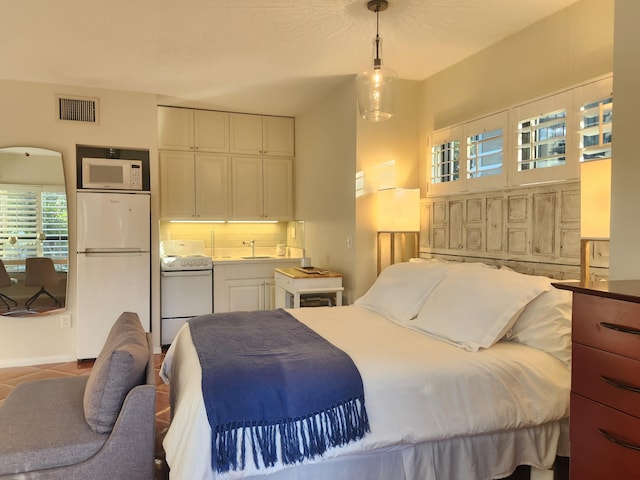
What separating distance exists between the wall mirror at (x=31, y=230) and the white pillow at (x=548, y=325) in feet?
12.7

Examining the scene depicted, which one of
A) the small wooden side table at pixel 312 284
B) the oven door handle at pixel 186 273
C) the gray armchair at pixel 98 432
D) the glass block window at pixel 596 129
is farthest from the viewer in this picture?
the oven door handle at pixel 186 273

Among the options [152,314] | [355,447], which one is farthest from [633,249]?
[152,314]

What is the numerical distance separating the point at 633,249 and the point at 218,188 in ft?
13.6

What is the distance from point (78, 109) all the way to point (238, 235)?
2.15 meters

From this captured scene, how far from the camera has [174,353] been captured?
2.55m

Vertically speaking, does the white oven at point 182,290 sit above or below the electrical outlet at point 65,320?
above

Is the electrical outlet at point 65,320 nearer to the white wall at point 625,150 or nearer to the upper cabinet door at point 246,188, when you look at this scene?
the upper cabinet door at point 246,188

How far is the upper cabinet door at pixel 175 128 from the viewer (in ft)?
15.6

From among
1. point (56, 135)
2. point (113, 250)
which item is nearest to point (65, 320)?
point (113, 250)

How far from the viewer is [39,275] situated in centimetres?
400

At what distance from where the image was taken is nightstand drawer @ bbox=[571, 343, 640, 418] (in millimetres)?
1291

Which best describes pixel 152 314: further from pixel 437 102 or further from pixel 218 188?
pixel 437 102

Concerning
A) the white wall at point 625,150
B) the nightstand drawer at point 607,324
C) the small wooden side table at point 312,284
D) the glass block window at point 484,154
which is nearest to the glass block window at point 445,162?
the glass block window at point 484,154

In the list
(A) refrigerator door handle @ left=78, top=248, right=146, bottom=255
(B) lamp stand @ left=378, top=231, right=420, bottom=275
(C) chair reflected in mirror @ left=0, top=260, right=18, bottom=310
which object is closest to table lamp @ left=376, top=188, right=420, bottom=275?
(B) lamp stand @ left=378, top=231, right=420, bottom=275
